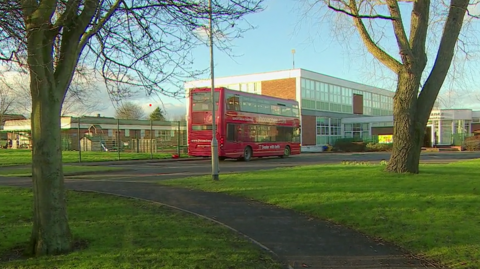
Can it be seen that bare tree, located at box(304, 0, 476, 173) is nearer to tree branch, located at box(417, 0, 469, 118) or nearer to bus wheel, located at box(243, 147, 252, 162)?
tree branch, located at box(417, 0, 469, 118)

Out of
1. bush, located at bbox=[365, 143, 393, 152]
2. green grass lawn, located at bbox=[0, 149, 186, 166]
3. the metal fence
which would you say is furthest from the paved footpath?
bush, located at bbox=[365, 143, 393, 152]

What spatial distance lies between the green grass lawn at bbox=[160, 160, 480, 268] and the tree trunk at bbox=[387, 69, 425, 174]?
0.58m

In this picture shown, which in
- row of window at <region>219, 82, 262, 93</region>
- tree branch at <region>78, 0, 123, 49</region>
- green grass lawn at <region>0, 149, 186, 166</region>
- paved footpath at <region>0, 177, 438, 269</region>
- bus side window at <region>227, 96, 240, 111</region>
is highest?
row of window at <region>219, 82, 262, 93</region>

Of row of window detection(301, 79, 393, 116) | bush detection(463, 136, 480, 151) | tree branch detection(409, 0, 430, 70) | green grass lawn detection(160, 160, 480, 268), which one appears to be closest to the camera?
green grass lawn detection(160, 160, 480, 268)

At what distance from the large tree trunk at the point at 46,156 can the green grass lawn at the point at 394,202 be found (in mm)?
4663

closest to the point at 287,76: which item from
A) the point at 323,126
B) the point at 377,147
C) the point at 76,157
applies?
the point at 323,126

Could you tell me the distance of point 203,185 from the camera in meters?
11.7

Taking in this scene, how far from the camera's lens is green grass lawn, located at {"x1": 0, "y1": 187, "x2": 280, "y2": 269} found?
475cm

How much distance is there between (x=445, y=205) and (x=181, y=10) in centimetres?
619

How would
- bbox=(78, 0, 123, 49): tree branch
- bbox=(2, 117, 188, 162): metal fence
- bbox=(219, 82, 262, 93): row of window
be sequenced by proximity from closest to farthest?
1. bbox=(78, 0, 123, 49): tree branch
2. bbox=(2, 117, 188, 162): metal fence
3. bbox=(219, 82, 262, 93): row of window

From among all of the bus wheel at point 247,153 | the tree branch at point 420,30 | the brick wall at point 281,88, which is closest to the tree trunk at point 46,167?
the tree branch at point 420,30

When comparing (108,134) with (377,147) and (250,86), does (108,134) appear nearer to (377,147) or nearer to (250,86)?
(250,86)

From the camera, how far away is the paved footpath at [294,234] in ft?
17.1

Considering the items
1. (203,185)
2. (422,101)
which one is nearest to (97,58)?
(203,185)
